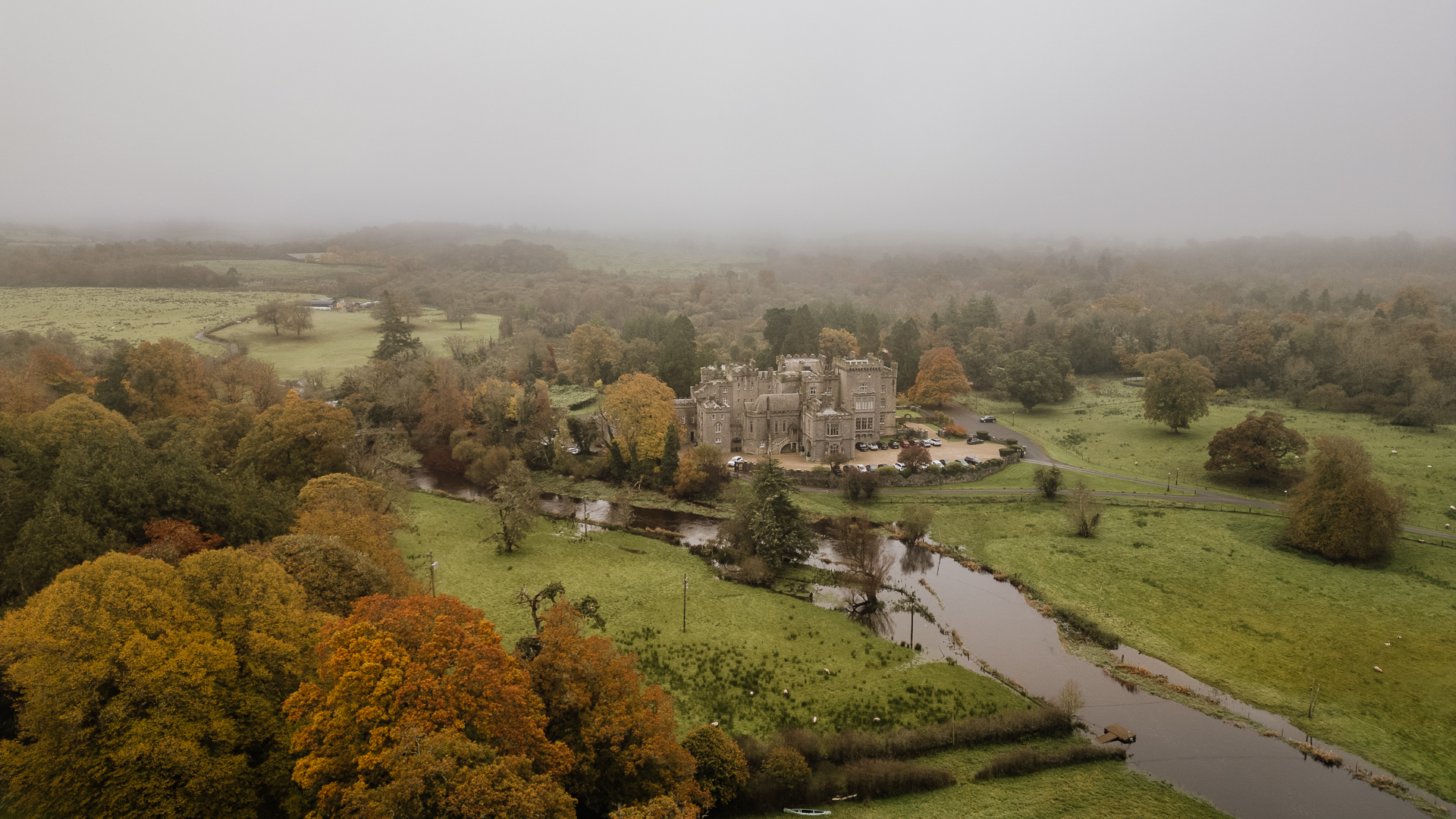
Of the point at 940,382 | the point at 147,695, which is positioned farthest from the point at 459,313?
the point at 147,695

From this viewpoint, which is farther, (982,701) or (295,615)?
(982,701)

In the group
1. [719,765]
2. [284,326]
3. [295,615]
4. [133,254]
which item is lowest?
[719,765]

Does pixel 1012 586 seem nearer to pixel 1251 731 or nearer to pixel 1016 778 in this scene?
pixel 1251 731

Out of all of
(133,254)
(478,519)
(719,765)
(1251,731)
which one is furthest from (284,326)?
(1251,731)

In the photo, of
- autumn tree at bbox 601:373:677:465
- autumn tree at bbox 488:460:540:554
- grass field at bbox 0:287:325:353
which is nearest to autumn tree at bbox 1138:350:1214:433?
autumn tree at bbox 601:373:677:465

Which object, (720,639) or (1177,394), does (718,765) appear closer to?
(720,639)

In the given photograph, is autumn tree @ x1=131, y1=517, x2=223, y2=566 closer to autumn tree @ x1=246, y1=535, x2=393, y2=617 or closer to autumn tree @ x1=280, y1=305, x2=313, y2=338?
autumn tree @ x1=246, y1=535, x2=393, y2=617

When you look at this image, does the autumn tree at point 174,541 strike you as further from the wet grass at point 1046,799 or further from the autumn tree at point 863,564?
the autumn tree at point 863,564
